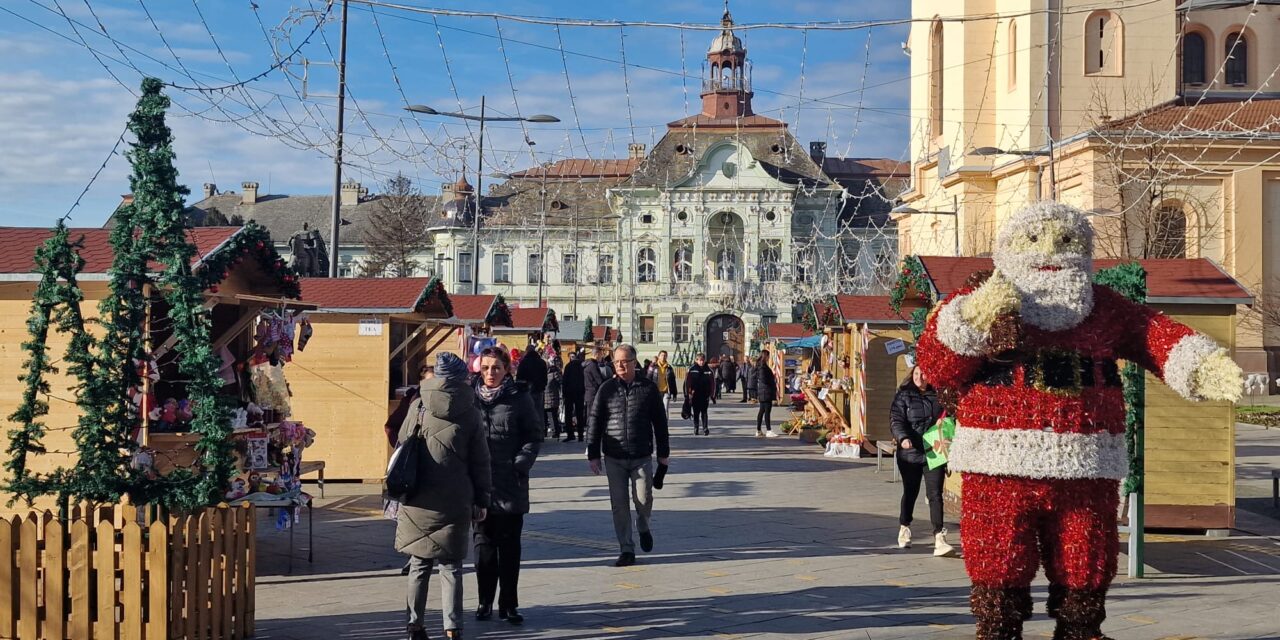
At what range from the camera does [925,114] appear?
50406mm

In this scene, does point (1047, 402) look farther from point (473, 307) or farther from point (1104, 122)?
point (1104, 122)

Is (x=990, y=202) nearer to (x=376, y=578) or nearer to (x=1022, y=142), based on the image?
(x=1022, y=142)

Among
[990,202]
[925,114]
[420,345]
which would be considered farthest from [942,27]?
[420,345]

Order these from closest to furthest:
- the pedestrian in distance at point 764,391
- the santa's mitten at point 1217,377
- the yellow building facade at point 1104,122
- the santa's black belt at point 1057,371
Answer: the santa's mitten at point 1217,377 < the santa's black belt at point 1057,371 < the pedestrian in distance at point 764,391 < the yellow building facade at point 1104,122

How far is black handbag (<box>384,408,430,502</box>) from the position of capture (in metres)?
8.04

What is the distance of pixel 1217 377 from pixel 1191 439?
6.24m

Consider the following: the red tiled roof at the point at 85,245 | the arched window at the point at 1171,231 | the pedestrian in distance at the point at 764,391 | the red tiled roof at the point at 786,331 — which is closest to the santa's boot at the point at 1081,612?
the red tiled roof at the point at 85,245

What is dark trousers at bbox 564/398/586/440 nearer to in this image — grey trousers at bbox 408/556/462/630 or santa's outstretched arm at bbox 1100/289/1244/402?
grey trousers at bbox 408/556/462/630

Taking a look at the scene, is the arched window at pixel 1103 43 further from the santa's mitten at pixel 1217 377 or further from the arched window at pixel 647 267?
the santa's mitten at pixel 1217 377

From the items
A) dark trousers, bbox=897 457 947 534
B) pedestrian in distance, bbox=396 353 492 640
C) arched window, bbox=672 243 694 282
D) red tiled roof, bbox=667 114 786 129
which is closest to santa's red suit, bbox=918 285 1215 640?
pedestrian in distance, bbox=396 353 492 640

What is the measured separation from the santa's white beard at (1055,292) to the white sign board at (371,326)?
1202cm

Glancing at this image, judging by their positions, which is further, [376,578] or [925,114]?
[925,114]

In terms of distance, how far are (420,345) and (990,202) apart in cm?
3034

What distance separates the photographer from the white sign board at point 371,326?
17967 mm
